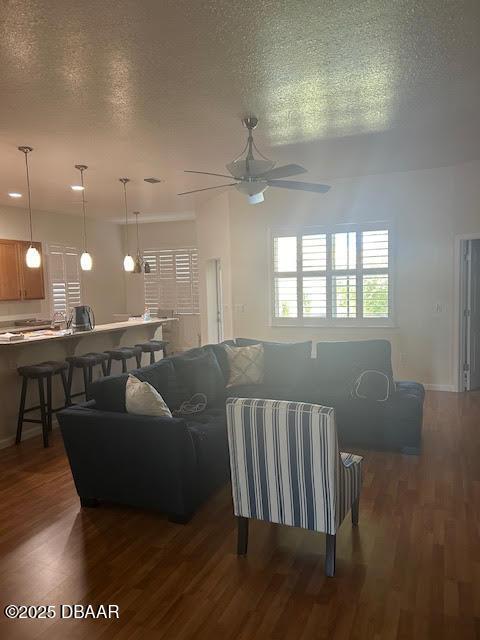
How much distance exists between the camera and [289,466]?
2.45m

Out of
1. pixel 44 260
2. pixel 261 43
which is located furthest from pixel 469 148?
pixel 44 260

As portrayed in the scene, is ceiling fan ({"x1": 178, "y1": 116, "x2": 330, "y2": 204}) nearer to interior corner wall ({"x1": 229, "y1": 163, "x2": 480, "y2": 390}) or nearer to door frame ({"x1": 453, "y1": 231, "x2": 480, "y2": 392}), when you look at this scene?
interior corner wall ({"x1": 229, "y1": 163, "x2": 480, "y2": 390})

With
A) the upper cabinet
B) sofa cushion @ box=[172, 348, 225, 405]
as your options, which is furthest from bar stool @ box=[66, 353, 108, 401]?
the upper cabinet

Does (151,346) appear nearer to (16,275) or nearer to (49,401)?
(49,401)

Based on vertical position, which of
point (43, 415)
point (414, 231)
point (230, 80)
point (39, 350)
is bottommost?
point (43, 415)

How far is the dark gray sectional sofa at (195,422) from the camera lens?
120 inches

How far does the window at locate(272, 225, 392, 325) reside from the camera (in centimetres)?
668

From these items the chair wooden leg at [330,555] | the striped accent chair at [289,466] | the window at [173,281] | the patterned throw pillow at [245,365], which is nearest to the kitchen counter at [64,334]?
the patterned throw pillow at [245,365]

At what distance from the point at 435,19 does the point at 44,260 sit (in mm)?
7416

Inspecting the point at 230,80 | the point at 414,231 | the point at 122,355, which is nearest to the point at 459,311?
the point at 414,231

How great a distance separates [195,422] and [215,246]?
461 cm

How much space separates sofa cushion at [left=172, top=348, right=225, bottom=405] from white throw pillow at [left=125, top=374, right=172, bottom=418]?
3.72 feet

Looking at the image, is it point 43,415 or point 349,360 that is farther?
point 349,360

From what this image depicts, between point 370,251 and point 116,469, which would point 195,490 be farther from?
point 370,251
